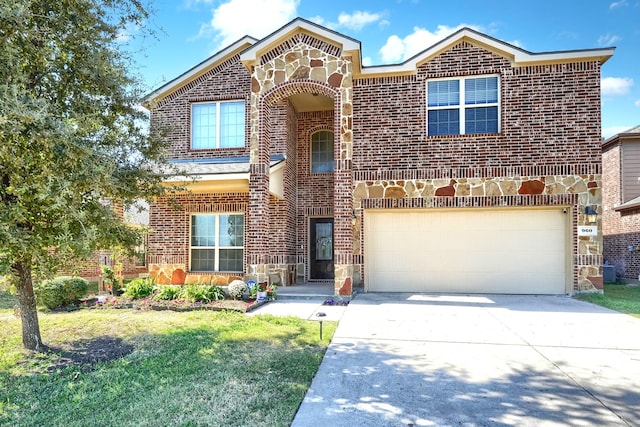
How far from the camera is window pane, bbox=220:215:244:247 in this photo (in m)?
12.0

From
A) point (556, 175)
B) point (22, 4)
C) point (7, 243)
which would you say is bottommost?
point (7, 243)

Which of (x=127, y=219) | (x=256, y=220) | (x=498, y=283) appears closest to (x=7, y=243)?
(x=127, y=219)

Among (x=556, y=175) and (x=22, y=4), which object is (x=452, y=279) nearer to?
(x=556, y=175)

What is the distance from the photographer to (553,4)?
11430 mm

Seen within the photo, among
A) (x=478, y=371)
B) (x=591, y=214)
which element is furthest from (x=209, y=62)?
(x=591, y=214)

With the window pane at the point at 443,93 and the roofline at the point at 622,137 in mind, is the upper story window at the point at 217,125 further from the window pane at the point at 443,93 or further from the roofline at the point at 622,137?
the roofline at the point at 622,137

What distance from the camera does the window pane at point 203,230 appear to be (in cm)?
1215

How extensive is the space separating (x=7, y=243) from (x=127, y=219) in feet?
6.76

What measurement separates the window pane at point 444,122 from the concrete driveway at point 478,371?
523 centimetres

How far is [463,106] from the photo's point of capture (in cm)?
1040

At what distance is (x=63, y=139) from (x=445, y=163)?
887cm

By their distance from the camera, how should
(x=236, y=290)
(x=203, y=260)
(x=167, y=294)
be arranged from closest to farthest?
(x=167, y=294) → (x=236, y=290) → (x=203, y=260)

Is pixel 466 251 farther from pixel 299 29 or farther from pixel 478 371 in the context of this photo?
pixel 299 29

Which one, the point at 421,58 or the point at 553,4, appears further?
the point at 553,4
